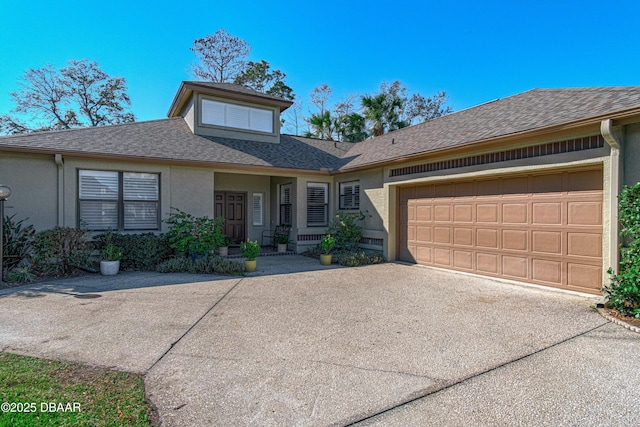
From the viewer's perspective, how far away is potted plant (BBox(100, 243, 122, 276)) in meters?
8.18

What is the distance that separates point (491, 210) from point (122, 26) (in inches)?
645

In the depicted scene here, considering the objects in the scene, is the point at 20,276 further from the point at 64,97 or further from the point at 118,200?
the point at 64,97

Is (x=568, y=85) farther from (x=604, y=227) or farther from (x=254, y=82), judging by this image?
(x=254, y=82)

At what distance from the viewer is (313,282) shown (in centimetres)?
768

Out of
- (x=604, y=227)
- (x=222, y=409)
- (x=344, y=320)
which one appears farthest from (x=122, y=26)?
(x=604, y=227)

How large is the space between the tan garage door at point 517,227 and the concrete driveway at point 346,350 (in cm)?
63

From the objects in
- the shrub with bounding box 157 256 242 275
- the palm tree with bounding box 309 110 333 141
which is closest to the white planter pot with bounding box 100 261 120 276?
the shrub with bounding box 157 256 242 275

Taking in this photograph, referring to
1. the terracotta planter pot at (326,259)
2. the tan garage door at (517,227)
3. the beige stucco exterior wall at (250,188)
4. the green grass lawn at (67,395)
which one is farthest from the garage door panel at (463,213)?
the beige stucco exterior wall at (250,188)

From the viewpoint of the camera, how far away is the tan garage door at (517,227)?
6.13 metres

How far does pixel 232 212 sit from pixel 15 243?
667 centimetres

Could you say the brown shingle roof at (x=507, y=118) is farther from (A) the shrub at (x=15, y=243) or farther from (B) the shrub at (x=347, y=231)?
(A) the shrub at (x=15, y=243)

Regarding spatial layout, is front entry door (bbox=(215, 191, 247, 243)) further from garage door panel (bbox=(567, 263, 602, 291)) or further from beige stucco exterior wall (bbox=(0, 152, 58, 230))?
garage door panel (bbox=(567, 263, 602, 291))

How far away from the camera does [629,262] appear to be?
200 inches

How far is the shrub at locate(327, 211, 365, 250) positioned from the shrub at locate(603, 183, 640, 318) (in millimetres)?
6647
